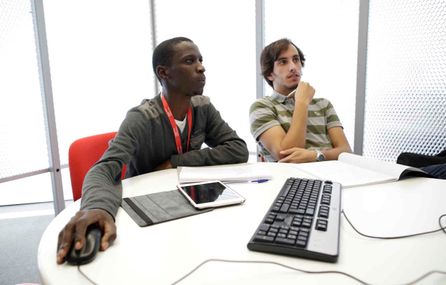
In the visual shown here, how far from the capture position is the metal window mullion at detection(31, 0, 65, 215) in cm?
226

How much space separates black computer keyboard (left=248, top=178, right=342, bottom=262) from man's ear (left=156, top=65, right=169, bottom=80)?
88cm

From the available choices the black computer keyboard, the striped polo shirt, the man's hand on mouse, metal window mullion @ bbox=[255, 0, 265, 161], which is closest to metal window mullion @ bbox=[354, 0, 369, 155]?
the striped polo shirt

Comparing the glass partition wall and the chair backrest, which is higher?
the glass partition wall

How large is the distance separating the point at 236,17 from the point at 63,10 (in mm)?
1408

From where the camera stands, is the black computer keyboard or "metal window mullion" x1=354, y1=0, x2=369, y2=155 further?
"metal window mullion" x1=354, y1=0, x2=369, y2=155

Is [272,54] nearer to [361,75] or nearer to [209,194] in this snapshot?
[361,75]

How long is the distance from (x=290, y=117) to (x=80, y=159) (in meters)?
1.17

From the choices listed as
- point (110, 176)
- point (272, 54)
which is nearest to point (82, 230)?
point (110, 176)

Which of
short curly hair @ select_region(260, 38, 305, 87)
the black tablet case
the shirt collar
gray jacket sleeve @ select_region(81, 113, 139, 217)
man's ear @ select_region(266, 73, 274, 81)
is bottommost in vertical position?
the black tablet case

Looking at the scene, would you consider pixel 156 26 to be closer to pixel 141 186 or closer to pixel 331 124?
pixel 331 124

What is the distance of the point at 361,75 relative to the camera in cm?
228

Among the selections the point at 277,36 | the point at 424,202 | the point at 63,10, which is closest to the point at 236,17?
the point at 277,36

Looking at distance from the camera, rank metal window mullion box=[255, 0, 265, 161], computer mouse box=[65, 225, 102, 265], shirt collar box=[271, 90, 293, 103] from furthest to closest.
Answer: metal window mullion box=[255, 0, 265, 161] → shirt collar box=[271, 90, 293, 103] → computer mouse box=[65, 225, 102, 265]

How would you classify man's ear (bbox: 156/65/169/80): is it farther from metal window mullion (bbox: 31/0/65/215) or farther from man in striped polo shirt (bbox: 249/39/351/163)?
metal window mullion (bbox: 31/0/65/215)
